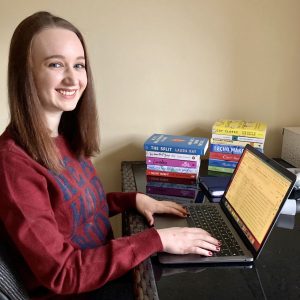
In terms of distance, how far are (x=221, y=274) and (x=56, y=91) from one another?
2.05ft

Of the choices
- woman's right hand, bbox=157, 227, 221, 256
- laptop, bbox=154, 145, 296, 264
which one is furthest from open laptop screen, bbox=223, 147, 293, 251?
woman's right hand, bbox=157, 227, 221, 256

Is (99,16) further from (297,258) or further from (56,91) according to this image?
(297,258)

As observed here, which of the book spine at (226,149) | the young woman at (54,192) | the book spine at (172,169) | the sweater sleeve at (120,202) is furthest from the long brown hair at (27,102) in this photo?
the book spine at (226,149)

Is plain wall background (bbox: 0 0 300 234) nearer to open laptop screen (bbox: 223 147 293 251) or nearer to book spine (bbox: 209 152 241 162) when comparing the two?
book spine (bbox: 209 152 241 162)

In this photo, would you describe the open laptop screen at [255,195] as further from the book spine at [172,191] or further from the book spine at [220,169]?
the book spine at [220,169]

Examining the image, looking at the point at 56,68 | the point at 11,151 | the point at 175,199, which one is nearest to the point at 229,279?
the point at 175,199

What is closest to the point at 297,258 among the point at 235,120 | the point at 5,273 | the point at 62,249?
the point at 62,249

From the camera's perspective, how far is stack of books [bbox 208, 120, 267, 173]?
129cm

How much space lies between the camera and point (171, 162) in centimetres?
128

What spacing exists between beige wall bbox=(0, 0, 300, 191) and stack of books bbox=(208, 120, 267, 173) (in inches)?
6.3

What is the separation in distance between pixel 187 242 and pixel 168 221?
186 mm

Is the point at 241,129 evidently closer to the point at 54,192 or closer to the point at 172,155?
the point at 172,155

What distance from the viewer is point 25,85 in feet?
2.55

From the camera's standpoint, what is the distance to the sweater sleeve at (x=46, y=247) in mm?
654
